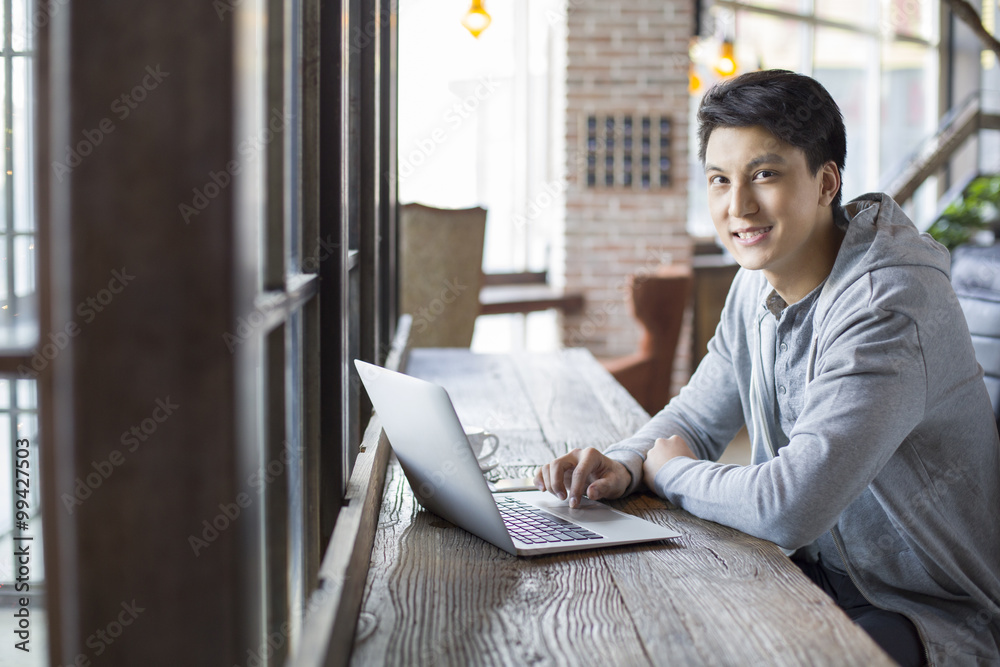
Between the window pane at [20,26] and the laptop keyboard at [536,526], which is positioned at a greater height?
the window pane at [20,26]

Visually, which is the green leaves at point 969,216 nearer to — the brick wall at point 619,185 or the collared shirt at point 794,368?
the brick wall at point 619,185

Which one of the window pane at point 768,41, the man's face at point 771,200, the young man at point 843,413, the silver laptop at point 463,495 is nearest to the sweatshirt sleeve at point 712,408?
the young man at point 843,413

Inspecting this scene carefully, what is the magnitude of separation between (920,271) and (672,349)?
9.41ft

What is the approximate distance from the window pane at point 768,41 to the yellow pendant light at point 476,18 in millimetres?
2847

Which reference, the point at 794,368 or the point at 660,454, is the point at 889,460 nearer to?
the point at 794,368

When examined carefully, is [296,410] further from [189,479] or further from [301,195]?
[189,479]

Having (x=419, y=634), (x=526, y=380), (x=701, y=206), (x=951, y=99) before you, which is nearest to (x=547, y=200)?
(x=701, y=206)

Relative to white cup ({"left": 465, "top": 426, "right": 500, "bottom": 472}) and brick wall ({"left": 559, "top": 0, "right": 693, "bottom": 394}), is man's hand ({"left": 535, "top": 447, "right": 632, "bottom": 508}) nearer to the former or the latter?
white cup ({"left": 465, "top": 426, "right": 500, "bottom": 472})

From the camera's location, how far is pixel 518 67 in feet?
17.3

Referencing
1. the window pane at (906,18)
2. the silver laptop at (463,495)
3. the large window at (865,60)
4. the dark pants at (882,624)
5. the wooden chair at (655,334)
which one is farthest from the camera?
the window pane at (906,18)

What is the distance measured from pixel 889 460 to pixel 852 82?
6.15 metres

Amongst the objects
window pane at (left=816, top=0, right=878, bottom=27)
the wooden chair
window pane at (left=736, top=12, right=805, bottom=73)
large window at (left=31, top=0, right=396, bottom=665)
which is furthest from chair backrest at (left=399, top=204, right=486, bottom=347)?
window pane at (left=816, top=0, right=878, bottom=27)

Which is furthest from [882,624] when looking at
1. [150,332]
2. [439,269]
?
[439,269]

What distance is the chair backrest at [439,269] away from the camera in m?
3.81
